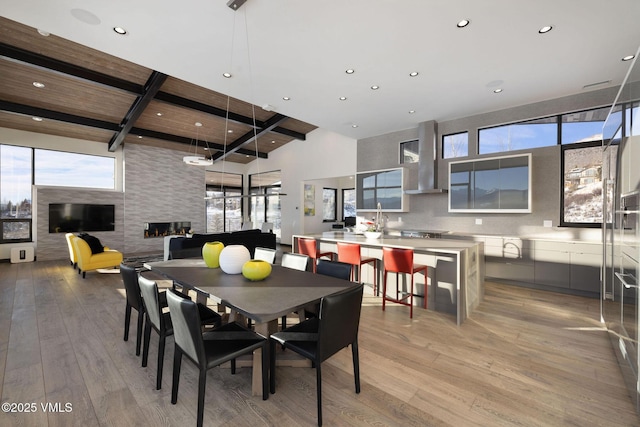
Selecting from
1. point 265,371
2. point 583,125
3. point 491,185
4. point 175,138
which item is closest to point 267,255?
point 265,371

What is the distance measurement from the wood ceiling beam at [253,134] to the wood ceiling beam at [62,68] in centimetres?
256

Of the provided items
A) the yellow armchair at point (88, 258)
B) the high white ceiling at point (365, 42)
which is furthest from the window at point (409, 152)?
the yellow armchair at point (88, 258)

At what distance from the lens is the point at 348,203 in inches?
450

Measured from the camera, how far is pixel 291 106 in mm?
4887

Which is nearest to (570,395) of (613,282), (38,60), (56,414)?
(613,282)

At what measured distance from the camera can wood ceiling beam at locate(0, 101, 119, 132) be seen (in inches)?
221

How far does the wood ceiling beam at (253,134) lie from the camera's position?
286 inches

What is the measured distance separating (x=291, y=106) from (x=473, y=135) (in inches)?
139

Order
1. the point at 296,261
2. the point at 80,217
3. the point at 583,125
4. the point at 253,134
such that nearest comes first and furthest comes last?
1. the point at 296,261
2. the point at 583,125
3. the point at 80,217
4. the point at 253,134

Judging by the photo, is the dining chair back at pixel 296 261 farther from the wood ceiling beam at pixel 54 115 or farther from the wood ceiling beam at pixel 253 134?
the wood ceiling beam at pixel 54 115

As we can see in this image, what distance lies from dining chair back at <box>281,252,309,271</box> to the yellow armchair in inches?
181

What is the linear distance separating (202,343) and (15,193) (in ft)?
28.9

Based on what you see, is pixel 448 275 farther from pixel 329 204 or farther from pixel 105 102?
pixel 329 204

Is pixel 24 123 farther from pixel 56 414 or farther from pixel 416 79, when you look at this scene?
pixel 416 79
